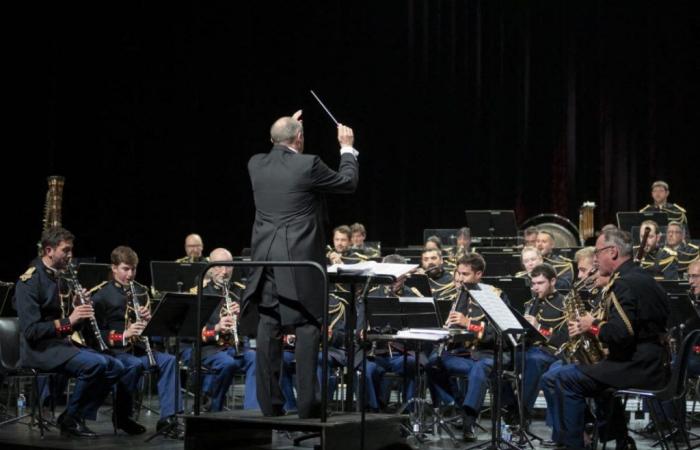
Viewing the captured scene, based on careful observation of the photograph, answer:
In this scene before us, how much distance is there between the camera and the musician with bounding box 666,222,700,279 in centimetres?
1264

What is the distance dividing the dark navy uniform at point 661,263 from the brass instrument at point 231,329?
4996mm

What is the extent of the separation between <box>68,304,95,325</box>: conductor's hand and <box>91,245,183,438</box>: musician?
480mm

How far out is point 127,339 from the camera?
8.68 metres

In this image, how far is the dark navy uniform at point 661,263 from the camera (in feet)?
39.0

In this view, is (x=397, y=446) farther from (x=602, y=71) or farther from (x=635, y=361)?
(x=602, y=71)

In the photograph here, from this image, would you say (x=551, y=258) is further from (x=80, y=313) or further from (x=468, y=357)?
(x=80, y=313)

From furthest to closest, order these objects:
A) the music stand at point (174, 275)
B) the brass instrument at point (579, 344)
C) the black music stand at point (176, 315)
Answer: the music stand at point (174, 275) → the black music stand at point (176, 315) → the brass instrument at point (579, 344)

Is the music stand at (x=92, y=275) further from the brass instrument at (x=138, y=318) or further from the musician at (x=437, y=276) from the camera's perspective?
the musician at (x=437, y=276)

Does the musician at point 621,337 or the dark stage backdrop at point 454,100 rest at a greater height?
the dark stage backdrop at point 454,100

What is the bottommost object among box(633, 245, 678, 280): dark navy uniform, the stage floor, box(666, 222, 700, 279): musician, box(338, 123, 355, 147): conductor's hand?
the stage floor

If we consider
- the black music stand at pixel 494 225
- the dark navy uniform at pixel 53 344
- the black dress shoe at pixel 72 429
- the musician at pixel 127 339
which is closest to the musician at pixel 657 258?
the black music stand at pixel 494 225

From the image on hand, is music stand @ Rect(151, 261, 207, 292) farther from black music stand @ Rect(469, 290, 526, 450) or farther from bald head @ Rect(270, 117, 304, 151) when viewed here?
bald head @ Rect(270, 117, 304, 151)

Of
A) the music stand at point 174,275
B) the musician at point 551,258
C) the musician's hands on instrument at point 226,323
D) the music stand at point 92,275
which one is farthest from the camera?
the musician at point 551,258

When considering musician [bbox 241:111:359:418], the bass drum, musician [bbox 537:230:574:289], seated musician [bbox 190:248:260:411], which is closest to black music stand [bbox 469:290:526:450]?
musician [bbox 241:111:359:418]
